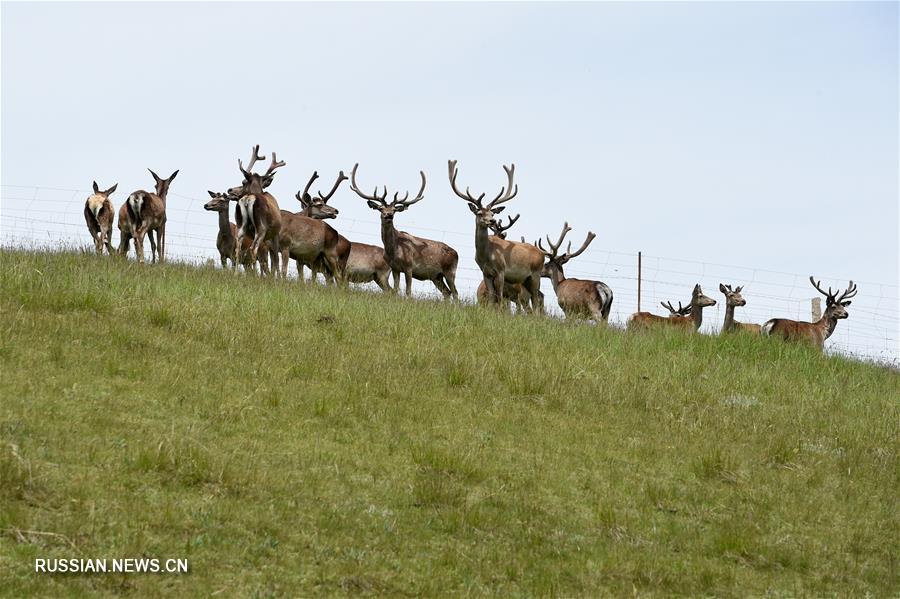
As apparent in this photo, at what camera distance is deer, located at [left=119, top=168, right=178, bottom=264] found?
17250mm

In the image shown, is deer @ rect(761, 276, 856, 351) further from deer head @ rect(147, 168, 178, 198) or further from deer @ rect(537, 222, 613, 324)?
deer head @ rect(147, 168, 178, 198)

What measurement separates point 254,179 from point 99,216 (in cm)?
255

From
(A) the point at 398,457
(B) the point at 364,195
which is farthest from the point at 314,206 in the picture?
(A) the point at 398,457

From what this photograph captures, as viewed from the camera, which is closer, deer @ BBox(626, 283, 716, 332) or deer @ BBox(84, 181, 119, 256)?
deer @ BBox(84, 181, 119, 256)

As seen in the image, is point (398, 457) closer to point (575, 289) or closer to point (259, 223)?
point (259, 223)

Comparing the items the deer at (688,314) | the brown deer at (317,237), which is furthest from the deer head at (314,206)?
the deer at (688,314)

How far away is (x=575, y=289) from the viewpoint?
21.0 metres

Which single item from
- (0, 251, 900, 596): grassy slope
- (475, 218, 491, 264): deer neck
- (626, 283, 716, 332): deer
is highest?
(475, 218, 491, 264): deer neck

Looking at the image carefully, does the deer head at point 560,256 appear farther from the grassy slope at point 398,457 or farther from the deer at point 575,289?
the grassy slope at point 398,457

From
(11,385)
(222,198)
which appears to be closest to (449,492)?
(11,385)

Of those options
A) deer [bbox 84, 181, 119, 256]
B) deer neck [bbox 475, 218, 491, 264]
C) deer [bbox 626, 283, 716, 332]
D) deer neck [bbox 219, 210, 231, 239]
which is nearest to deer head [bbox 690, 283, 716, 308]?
deer [bbox 626, 283, 716, 332]

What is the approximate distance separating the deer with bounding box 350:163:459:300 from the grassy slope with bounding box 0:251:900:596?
6.92 metres

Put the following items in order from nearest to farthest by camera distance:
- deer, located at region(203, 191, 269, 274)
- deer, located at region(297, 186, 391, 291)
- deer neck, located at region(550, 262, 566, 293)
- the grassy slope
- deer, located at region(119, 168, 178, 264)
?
the grassy slope < deer, located at region(119, 168, 178, 264) < deer, located at region(203, 191, 269, 274) < deer, located at region(297, 186, 391, 291) < deer neck, located at region(550, 262, 566, 293)

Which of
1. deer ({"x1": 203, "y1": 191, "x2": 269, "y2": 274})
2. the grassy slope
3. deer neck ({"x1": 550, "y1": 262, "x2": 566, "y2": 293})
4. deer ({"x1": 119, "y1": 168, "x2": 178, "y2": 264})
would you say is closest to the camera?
the grassy slope
